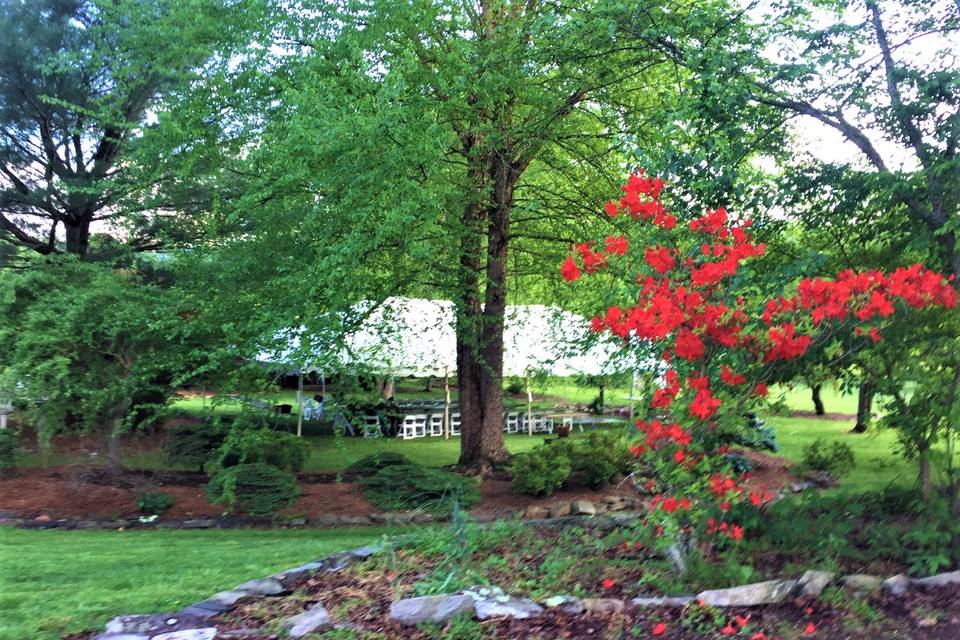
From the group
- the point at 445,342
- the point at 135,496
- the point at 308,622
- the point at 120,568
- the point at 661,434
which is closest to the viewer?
the point at 308,622

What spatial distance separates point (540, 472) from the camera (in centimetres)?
1009

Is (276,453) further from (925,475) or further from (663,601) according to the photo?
(925,475)

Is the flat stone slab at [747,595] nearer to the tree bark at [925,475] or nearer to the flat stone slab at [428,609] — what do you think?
the flat stone slab at [428,609]

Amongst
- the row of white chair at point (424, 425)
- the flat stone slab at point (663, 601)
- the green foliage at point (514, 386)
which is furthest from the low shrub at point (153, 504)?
the green foliage at point (514, 386)

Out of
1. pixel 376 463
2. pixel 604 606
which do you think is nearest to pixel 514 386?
pixel 376 463

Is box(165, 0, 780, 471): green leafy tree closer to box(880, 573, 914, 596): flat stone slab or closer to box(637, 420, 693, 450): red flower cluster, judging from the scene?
box(637, 420, 693, 450): red flower cluster

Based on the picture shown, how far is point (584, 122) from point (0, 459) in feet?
32.3

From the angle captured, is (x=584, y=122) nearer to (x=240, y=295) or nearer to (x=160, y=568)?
(x=240, y=295)

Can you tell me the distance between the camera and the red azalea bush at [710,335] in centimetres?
448

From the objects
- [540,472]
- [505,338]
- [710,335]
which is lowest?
[540,472]

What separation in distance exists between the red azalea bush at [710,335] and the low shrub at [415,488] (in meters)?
4.55

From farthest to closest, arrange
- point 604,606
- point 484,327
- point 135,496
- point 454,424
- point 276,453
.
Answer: point 454,424
point 484,327
point 276,453
point 135,496
point 604,606

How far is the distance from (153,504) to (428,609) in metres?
6.57

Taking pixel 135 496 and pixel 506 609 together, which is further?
pixel 135 496
